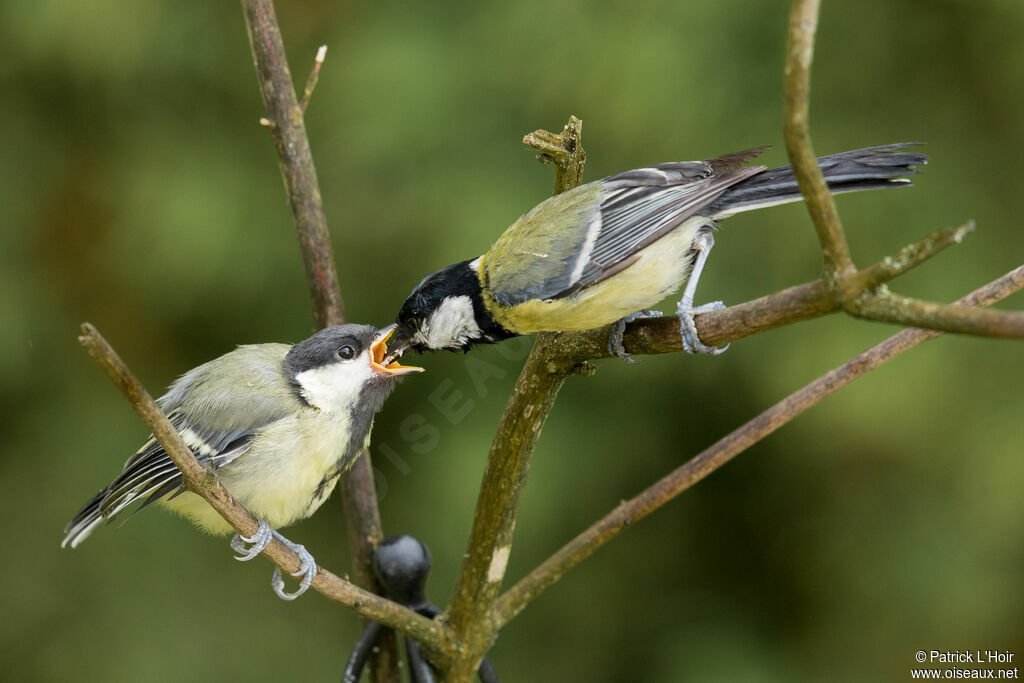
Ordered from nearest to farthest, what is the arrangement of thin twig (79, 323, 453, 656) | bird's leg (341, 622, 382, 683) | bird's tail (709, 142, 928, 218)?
thin twig (79, 323, 453, 656), bird's tail (709, 142, 928, 218), bird's leg (341, 622, 382, 683)

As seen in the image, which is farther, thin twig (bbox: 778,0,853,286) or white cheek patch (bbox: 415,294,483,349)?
white cheek patch (bbox: 415,294,483,349)

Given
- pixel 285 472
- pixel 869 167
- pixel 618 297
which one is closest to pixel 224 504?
pixel 285 472

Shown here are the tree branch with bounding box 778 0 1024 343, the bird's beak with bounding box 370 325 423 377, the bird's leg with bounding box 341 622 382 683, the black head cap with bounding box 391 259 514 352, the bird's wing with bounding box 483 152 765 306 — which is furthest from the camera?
the bird's beak with bounding box 370 325 423 377

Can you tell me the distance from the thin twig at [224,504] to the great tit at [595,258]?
1.77 feet

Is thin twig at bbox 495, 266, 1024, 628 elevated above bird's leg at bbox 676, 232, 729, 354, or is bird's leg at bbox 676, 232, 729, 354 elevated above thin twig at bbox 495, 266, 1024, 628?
bird's leg at bbox 676, 232, 729, 354

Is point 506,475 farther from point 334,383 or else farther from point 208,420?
point 208,420

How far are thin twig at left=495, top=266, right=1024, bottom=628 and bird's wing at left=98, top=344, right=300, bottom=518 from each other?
1.93ft

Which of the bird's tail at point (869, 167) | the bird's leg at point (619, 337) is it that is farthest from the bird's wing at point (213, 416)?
the bird's tail at point (869, 167)

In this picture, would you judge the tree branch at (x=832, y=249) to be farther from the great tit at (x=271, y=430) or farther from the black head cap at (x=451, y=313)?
the great tit at (x=271, y=430)

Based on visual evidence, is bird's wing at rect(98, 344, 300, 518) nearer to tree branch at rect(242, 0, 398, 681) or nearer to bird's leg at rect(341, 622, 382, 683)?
tree branch at rect(242, 0, 398, 681)

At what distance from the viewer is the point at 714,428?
2.55 metres

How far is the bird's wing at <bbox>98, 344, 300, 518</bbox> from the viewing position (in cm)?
162

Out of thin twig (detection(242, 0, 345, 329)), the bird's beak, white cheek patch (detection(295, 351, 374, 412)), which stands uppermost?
thin twig (detection(242, 0, 345, 329))

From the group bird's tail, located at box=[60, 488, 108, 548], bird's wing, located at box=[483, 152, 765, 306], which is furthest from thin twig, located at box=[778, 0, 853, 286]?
bird's tail, located at box=[60, 488, 108, 548]
